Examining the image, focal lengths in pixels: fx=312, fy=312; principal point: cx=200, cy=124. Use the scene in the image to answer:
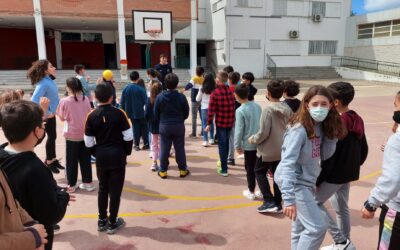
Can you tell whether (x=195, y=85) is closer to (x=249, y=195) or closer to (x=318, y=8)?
(x=249, y=195)

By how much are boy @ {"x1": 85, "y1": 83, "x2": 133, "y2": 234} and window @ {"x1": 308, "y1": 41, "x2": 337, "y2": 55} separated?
101 feet

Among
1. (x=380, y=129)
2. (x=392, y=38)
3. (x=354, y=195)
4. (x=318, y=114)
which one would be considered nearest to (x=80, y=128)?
(x=318, y=114)

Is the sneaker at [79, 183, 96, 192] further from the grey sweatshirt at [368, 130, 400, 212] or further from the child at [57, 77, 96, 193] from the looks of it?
the grey sweatshirt at [368, 130, 400, 212]

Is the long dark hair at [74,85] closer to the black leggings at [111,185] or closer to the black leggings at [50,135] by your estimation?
the black leggings at [50,135]

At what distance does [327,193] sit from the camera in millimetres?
2814

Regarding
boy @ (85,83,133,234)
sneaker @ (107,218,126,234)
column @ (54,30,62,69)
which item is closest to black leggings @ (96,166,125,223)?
boy @ (85,83,133,234)

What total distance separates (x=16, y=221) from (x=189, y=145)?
5.99 meters

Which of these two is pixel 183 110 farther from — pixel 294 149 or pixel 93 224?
pixel 294 149

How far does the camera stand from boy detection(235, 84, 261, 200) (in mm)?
4309

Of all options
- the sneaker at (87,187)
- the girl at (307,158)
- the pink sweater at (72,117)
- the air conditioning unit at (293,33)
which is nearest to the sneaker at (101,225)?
the sneaker at (87,187)

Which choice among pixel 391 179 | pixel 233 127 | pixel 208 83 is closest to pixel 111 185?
pixel 391 179

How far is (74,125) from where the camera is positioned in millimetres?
4492

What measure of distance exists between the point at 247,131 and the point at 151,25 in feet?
59.9

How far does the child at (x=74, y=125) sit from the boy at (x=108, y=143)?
3.49 ft
